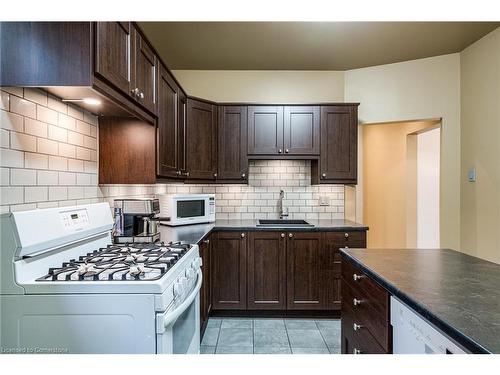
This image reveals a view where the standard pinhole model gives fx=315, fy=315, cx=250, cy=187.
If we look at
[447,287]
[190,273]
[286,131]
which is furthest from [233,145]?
[447,287]

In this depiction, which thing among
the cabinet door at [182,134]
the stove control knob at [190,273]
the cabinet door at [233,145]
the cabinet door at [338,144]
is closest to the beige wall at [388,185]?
the cabinet door at [338,144]

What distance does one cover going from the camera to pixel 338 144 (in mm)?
3344

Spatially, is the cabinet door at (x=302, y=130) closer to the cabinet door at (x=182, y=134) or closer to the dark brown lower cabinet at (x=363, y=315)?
the cabinet door at (x=182, y=134)

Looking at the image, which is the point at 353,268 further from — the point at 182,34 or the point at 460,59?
the point at 460,59

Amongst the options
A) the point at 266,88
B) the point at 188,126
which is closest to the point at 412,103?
the point at 266,88

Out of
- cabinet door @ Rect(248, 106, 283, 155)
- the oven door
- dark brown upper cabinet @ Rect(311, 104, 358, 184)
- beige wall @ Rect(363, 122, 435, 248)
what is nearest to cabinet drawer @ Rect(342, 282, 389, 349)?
the oven door

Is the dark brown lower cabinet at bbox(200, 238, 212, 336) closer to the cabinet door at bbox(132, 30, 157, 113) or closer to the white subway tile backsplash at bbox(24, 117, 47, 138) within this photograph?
the cabinet door at bbox(132, 30, 157, 113)

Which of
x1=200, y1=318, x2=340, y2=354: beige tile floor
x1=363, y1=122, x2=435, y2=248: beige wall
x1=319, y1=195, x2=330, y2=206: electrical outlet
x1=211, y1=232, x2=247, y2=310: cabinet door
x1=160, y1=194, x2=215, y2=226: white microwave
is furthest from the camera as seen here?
x1=363, y1=122, x2=435, y2=248: beige wall

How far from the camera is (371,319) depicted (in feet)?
4.50

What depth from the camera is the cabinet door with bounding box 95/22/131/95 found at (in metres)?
1.34

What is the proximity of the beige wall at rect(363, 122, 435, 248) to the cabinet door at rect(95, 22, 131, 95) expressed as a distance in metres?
3.66

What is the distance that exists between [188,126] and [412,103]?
95.9 inches

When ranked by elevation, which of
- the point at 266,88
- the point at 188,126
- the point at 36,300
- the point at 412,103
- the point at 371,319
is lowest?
the point at 371,319
